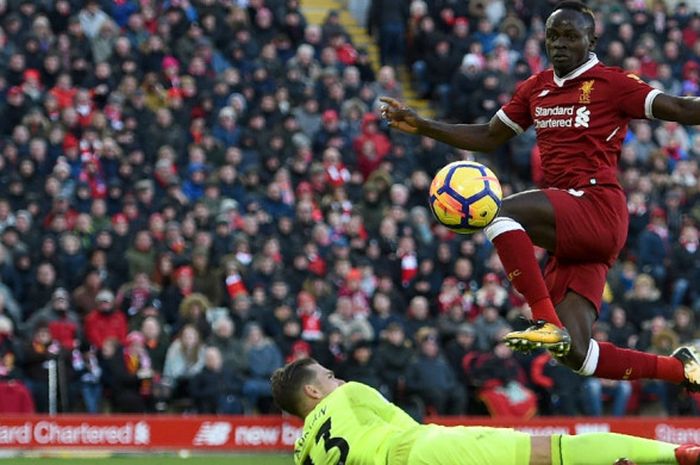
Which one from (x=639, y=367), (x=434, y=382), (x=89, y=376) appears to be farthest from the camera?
(x=434, y=382)

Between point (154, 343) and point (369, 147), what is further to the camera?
point (369, 147)

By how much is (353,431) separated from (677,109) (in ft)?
8.84

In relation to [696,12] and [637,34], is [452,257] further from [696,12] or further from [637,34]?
[696,12]

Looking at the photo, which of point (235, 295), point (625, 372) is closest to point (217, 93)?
point (235, 295)

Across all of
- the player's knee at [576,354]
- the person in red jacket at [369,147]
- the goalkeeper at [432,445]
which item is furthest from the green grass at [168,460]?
the goalkeeper at [432,445]

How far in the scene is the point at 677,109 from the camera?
9.53 m

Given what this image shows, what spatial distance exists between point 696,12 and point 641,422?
1039cm

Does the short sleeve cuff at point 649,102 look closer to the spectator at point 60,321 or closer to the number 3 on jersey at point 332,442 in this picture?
the number 3 on jersey at point 332,442

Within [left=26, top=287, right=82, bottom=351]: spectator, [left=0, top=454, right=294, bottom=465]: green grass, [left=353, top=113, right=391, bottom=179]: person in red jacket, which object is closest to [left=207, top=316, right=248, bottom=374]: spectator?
[left=0, top=454, right=294, bottom=465]: green grass

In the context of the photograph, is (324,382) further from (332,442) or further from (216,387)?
(216,387)

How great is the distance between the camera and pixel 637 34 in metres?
25.1

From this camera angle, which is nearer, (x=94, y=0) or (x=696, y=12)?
(x=94, y=0)

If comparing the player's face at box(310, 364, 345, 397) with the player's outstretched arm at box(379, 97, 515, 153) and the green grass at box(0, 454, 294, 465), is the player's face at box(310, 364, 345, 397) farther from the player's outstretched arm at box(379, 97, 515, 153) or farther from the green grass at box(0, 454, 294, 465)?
the green grass at box(0, 454, 294, 465)

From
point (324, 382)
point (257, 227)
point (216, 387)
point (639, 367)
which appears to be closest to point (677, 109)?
point (639, 367)
